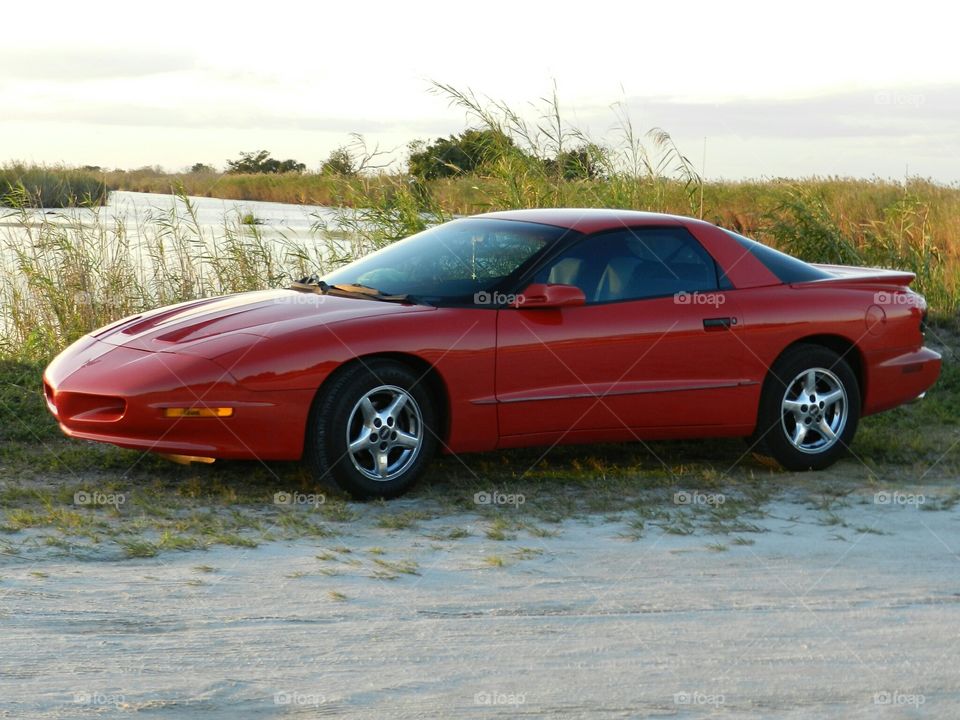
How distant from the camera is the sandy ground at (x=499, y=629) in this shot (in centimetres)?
417

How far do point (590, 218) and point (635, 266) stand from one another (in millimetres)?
399

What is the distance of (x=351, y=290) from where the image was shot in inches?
302

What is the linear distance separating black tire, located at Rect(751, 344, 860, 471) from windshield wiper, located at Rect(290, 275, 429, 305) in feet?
7.24

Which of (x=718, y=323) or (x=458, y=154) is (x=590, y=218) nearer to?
(x=718, y=323)

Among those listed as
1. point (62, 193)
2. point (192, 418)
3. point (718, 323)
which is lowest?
point (192, 418)

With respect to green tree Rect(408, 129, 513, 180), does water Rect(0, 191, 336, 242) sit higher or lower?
lower

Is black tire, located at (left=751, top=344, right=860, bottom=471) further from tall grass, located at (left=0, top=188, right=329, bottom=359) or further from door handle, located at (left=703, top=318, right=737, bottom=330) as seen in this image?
tall grass, located at (left=0, top=188, right=329, bottom=359)

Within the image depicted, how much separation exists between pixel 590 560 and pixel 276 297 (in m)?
2.72

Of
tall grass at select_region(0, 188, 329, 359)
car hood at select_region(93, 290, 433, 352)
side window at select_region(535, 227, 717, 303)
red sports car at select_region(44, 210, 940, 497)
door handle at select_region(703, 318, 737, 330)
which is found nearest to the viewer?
red sports car at select_region(44, 210, 940, 497)

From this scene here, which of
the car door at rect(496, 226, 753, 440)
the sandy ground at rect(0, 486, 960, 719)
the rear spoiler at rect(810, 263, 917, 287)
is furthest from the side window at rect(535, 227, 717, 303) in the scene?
the sandy ground at rect(0, 486, 960, 719)

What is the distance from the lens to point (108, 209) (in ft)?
42.6

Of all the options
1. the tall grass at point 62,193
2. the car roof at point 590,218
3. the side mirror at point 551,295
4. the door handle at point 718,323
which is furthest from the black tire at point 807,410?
the tall grass at point 62,193

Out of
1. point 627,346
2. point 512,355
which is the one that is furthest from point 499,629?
point 627,346

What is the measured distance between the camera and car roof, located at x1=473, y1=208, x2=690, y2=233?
775 centimetres
